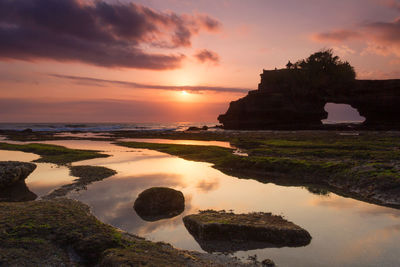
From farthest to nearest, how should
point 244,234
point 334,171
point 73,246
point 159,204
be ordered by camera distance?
point 334,171
point 159,204
point 244,234
point 73,246

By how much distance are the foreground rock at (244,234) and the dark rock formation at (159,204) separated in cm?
212

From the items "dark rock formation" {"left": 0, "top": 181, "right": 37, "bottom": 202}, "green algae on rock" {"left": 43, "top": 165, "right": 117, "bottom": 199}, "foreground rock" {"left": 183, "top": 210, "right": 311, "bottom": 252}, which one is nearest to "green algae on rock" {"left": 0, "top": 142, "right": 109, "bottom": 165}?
"green algae on rock" {"left": 43, "top": 165, "right": 117, "bottom": 199}

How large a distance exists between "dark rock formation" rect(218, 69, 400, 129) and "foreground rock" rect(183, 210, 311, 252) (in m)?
75.4

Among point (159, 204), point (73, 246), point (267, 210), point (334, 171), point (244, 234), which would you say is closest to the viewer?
point (73, 246)

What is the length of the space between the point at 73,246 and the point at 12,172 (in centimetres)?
947

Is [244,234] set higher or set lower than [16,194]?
higher

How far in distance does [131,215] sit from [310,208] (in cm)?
723

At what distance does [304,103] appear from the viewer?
86625 mm

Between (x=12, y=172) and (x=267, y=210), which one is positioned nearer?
(x=267, y=210)

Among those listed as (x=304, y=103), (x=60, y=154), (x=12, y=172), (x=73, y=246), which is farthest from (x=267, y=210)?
(x=304, y=103)

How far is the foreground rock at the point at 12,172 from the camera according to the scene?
44.0 feet

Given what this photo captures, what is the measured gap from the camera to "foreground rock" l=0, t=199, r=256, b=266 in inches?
236

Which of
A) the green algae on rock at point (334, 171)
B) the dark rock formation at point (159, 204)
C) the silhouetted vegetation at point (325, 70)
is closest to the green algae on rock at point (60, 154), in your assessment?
the green algae on rock at point (334, 171)

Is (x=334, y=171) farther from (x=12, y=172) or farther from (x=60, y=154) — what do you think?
(x=60, y=154)
